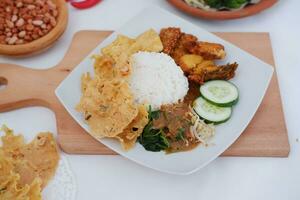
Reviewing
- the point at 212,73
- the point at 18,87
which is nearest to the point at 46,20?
the point at 18,87

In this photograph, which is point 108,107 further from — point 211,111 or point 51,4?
point 51,4

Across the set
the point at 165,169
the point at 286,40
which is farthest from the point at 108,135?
the point at 286,40

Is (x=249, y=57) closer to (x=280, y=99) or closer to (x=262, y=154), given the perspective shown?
(x=280, y=99)

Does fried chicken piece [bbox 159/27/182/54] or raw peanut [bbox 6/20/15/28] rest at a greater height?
fried chicken piece [bbox 159/27/182/54]

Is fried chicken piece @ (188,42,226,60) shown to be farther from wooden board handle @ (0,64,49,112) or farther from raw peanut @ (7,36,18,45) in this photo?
raw peanut @ (7,36,18,45)

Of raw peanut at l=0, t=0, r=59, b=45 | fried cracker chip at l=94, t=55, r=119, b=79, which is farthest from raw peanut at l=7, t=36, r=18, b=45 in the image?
fried cracker chip at l=94, t=55, r=119, b=79

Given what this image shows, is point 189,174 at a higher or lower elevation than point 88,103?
lower
